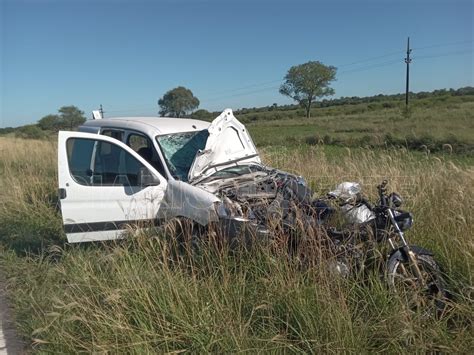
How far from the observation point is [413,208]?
503cm

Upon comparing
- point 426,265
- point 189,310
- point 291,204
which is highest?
point 291,204

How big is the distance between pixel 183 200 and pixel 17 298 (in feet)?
6.46

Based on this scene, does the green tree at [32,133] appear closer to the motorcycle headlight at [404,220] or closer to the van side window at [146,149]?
the van side window at [146,149]

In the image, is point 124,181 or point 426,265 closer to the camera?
point 426,265

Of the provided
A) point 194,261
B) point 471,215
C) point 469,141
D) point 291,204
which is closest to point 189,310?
point 194,261

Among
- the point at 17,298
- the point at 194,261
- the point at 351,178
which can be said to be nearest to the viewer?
the point at 194,261

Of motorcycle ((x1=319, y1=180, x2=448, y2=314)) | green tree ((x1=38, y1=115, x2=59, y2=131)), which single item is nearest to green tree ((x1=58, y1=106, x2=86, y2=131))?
green tree ((x1=38, y1=115, x2=59, y2=131))

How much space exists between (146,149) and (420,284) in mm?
3824

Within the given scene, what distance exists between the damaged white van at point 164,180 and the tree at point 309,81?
104019mm

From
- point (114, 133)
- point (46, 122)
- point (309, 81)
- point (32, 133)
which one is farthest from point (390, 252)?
point (309, 81)

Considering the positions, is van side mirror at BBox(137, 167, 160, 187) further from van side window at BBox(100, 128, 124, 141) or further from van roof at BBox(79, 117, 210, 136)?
van side window at BBox(100, 128, 124, 141)

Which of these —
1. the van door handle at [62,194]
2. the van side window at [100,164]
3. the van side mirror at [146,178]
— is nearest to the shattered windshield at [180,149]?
the van side mirror at [146,178]

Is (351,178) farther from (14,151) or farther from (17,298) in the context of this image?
(14,151)

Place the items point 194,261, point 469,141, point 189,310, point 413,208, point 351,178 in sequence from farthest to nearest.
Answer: point 469,141, point 351,178, point 413,208, point 194,261, point 189,310
